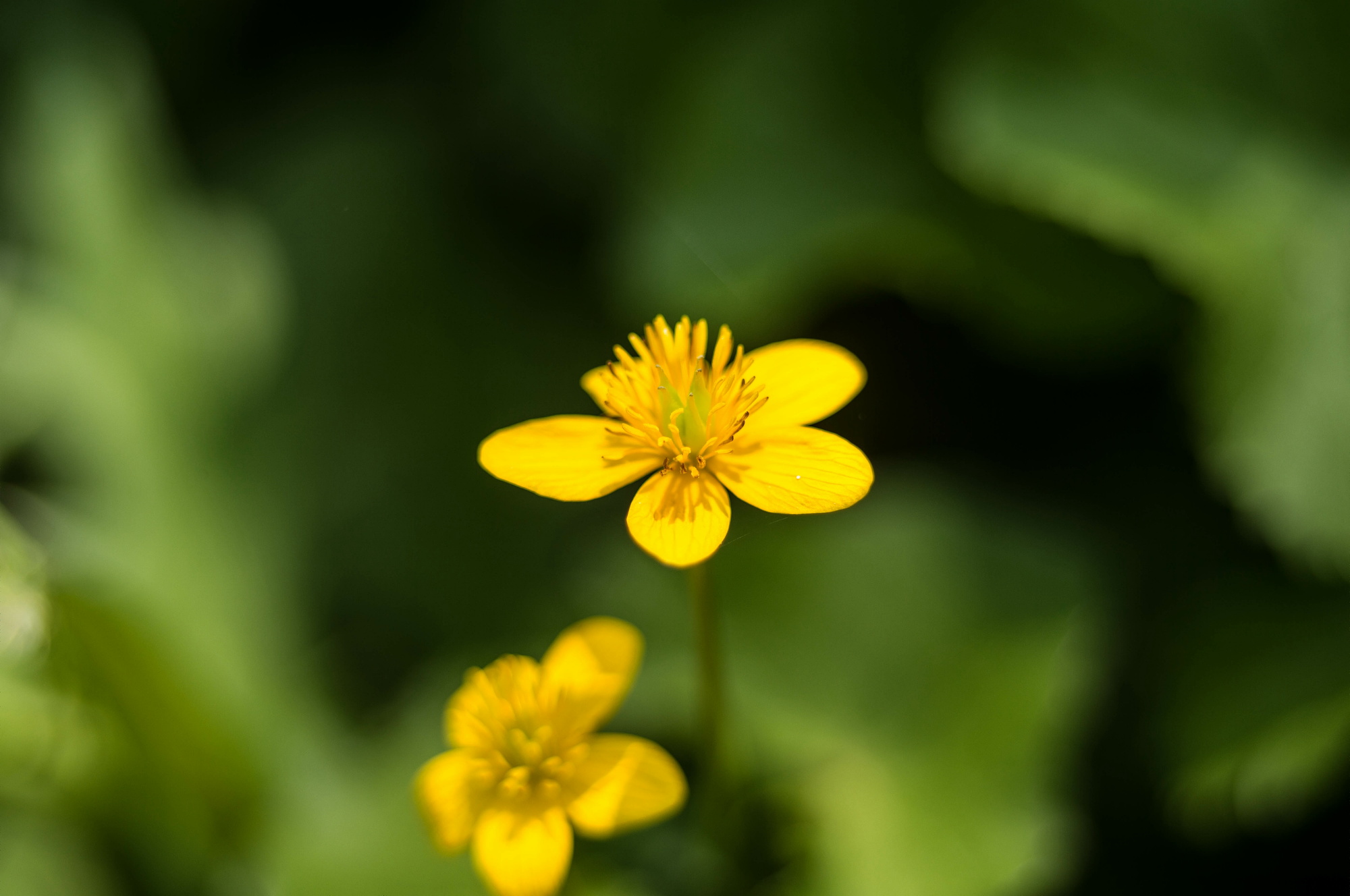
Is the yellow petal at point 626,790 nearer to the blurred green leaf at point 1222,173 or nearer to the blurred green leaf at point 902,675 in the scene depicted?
the blurred green leaf at point 902,675

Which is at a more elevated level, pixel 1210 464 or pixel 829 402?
pixel 1210 464

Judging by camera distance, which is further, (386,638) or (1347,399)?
(386,638)

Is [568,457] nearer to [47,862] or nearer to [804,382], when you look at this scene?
[804,382]

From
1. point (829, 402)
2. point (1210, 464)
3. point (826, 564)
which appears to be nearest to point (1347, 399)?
point (1210, 464)

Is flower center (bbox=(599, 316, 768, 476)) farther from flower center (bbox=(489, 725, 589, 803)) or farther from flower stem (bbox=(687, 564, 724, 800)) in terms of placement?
flower center (bbox=(489, 725, 589, 803))

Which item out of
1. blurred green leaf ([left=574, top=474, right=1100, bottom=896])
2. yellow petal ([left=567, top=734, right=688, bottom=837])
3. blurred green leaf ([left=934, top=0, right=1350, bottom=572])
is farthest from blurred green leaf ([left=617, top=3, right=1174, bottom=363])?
yellow petal ([left=567, top=734, right=688, bottom=837])

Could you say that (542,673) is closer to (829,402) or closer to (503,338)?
(829,402)

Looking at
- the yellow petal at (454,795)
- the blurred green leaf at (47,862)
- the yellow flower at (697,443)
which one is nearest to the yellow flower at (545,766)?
the yellow petal at (454,795)
